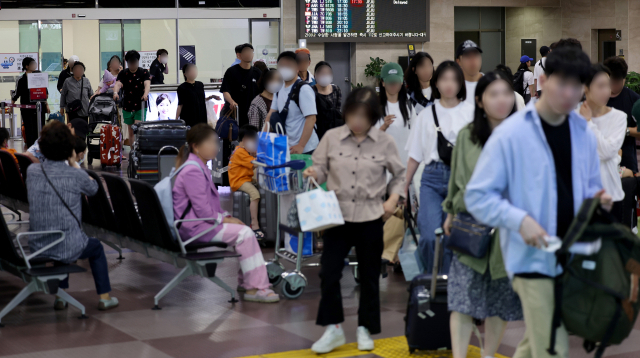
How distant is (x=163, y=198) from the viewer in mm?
5867

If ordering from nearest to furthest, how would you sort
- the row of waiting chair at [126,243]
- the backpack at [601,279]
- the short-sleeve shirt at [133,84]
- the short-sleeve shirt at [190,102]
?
1. the backpack at [601,279]
2. the row of waiting chair at [126,243]
3. the short-sleeve shirt at [190,102]
4. the short-sleeve shirt at [133,84]

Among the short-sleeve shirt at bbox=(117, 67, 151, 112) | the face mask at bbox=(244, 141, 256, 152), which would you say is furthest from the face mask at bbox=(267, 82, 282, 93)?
the short-sleeve shirt at bbox=(117, 67, 151, 112)

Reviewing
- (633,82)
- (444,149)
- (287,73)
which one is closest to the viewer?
(444,149)

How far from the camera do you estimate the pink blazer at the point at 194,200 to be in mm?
5902

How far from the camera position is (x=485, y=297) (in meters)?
3.76

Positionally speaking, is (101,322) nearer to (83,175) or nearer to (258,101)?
(83,175)

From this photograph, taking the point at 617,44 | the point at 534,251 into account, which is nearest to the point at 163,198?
the point at 534,251

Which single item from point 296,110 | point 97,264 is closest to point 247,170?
point 296,110

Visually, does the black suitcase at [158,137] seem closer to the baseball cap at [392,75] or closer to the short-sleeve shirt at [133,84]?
the short-sleeve shirt at [133,84]

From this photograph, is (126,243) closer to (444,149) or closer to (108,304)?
(108,304)

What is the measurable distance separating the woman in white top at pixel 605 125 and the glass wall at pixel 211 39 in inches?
729

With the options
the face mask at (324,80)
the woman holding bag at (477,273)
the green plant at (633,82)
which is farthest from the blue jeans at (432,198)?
the green plant at (633,82)

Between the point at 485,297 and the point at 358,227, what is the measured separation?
3.62 feet

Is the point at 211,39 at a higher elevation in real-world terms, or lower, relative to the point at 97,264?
higher
